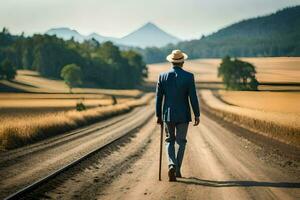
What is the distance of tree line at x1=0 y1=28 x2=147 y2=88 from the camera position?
454 feet

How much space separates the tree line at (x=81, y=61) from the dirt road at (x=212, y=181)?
117196mm

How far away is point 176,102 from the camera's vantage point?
10.6m

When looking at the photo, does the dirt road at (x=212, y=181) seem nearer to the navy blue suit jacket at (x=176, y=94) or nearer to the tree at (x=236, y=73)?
the navy blue suit jacket at (x=176, y=94)

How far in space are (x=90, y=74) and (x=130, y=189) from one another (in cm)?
13033

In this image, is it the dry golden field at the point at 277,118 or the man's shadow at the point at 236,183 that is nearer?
the man's shadow at the point at 236,183

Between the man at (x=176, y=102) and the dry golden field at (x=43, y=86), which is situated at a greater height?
the man at (x=176, y=102)

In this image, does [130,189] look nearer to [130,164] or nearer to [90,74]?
[130,164]

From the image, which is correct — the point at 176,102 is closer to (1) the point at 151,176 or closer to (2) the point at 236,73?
(1) the point at 151,176

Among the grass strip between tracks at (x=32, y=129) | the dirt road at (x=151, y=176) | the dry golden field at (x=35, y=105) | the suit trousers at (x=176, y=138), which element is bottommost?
the dry golden field at (x=35, y=105)

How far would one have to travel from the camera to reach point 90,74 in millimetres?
138500

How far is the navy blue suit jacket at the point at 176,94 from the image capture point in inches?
414

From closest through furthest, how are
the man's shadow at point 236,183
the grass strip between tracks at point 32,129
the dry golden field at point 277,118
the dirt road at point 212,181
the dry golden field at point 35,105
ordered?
the dirt road at point 212,181 → the man's shadow at point 236,183 → the grass strip between tracks at point 32,129 → the dry golden field at point 277,118 → the dry golden field at point 35,105

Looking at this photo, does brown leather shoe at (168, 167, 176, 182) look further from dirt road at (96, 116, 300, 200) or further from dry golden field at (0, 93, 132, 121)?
dry golden field at (0, 93, 132, 121)

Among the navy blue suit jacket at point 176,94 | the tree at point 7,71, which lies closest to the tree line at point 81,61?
the tree at point 7,71
